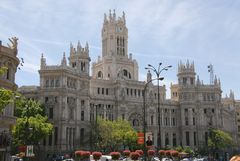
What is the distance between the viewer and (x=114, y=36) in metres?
120

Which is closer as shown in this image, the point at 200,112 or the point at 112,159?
the point at 112,159

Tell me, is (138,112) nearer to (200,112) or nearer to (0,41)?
(200,112)

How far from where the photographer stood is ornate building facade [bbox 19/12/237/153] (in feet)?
298

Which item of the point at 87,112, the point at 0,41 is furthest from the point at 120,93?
the point at 0,41

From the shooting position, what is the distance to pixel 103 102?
104938 mm

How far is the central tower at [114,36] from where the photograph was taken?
4717 inches

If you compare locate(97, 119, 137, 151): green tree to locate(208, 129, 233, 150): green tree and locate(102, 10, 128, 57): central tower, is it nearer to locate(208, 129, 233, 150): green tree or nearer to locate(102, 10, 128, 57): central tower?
locate(208, 129, 233, 150): green tree

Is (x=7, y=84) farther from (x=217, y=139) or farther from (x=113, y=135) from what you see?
(x=217, y=139)

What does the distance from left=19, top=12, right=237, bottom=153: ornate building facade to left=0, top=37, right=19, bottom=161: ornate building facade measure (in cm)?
3939

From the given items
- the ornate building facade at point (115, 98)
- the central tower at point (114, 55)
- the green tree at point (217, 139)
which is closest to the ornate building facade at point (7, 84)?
the ornate building facade at point (115, 98)

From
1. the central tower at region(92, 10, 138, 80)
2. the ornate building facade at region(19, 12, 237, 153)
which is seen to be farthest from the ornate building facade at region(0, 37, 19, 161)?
the central tower at region(92, 10, 138, 80)

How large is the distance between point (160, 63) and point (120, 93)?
2322 inches

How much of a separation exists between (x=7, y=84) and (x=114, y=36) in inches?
2925

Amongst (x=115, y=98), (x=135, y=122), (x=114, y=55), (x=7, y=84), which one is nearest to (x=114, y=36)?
(x=114, y=55)
